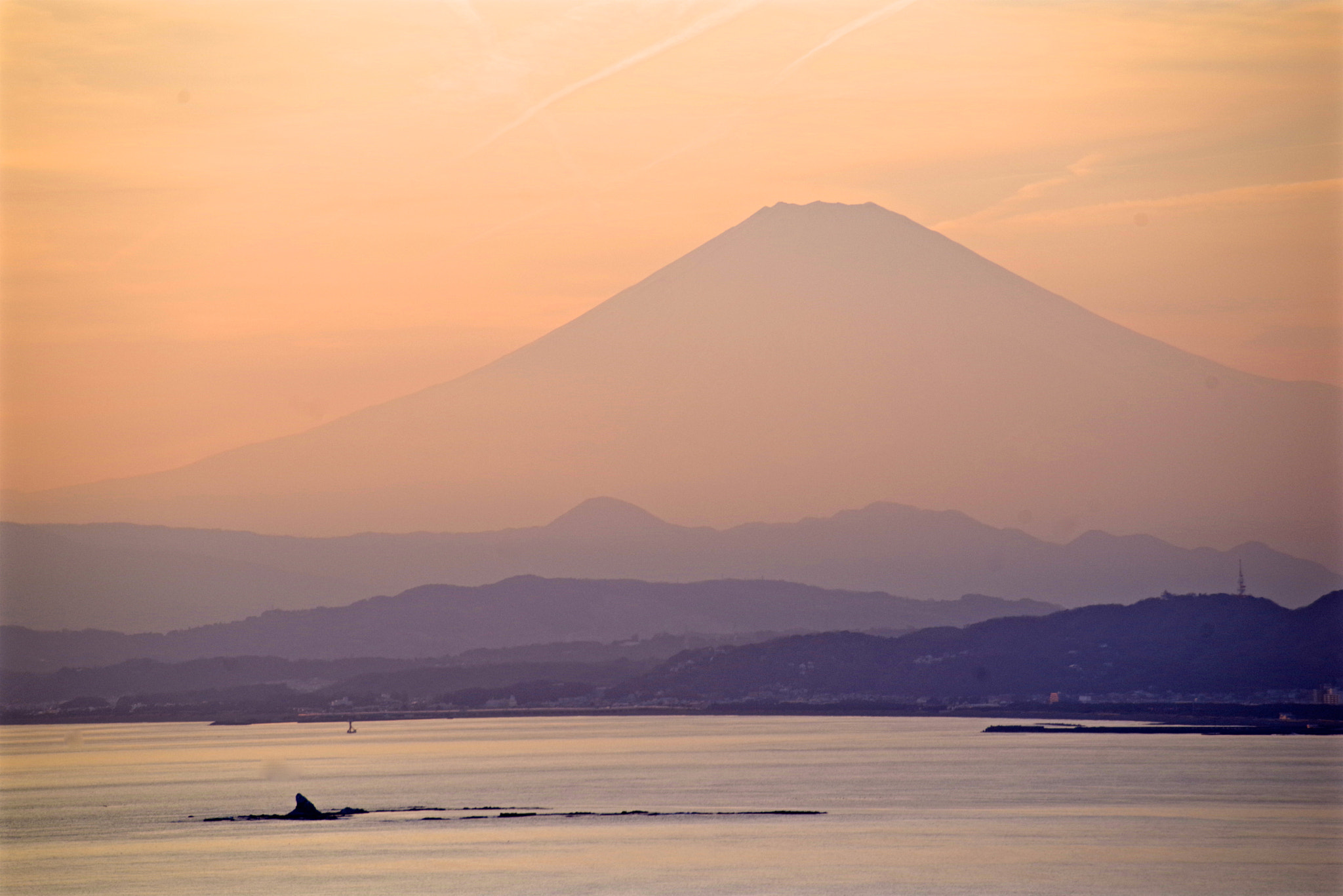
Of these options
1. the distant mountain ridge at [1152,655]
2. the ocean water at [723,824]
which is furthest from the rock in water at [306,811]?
the distant mountain ridge at [1152,655]

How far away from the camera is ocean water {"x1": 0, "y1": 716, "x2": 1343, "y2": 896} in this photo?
54.0 metres

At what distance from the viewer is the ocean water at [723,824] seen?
2127 inches

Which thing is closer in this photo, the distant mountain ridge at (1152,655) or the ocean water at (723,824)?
the ocean water at (723,824)

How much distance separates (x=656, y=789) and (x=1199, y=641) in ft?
338

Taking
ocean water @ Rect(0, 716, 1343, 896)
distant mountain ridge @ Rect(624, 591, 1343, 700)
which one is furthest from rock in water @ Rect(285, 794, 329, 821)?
distant mountain ridge @ Rect(624, 591, 1343, 700)

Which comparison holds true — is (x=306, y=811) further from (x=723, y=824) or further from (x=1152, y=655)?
(x=1152, y=655)

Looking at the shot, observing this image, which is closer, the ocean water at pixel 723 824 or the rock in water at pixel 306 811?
the ocean water at pixel 723 824

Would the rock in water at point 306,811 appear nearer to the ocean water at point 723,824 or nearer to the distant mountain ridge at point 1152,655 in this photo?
the ocean water at point 723,824

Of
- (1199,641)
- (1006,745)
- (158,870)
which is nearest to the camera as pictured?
(158,870)

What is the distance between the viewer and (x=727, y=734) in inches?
6206

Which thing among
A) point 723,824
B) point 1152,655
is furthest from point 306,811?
point 1152,655

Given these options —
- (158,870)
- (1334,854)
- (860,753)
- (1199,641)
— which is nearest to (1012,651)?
(1199,641)

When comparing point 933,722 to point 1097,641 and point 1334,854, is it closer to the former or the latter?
point 1097,641

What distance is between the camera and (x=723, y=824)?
68188mm
